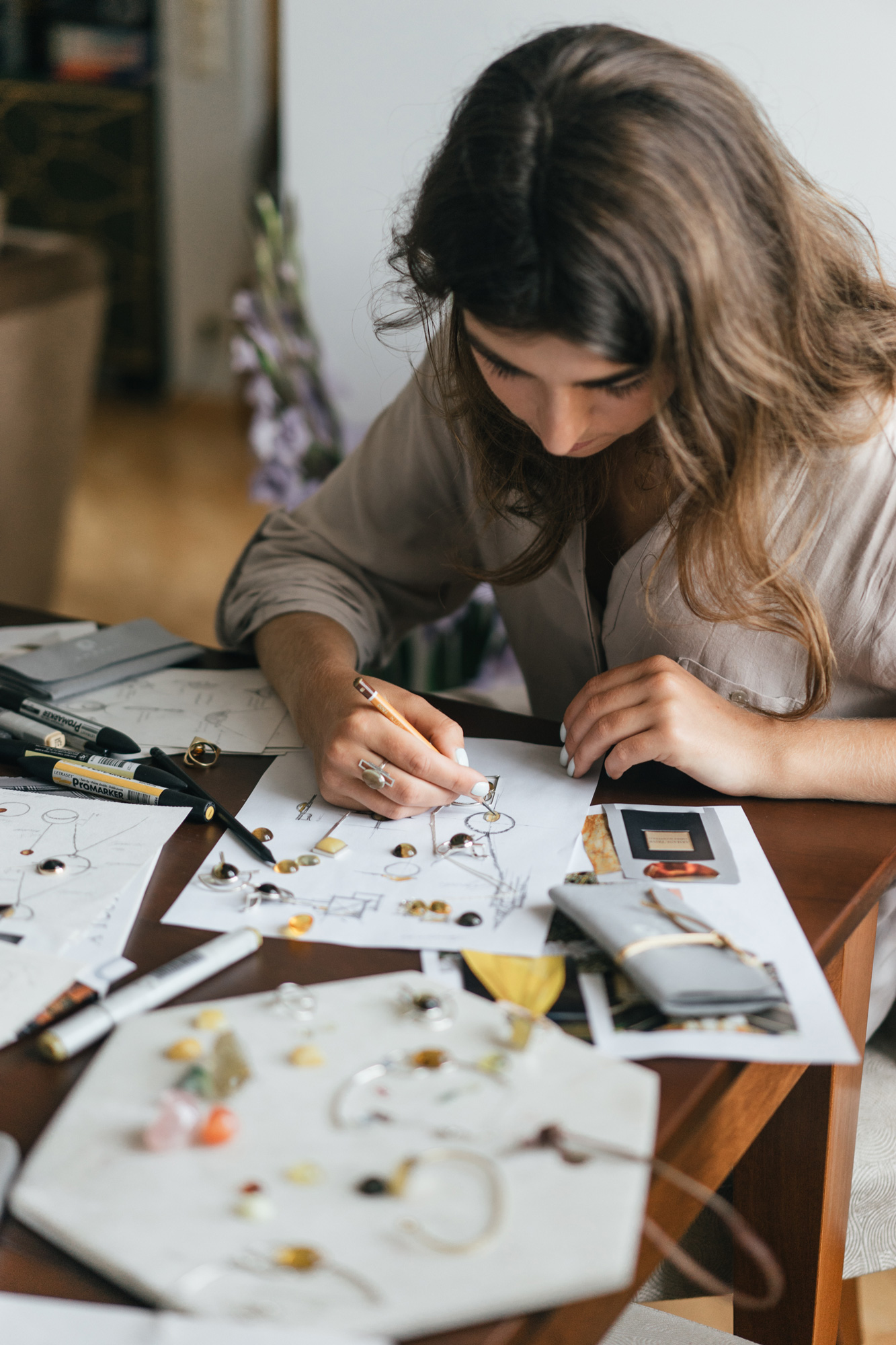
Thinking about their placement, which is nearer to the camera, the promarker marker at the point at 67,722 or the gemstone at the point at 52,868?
the gemstone at the point at 52,868

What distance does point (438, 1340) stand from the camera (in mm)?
421

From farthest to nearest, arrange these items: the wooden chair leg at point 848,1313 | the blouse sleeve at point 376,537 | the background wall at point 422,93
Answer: the background wall at point 422,93, the blouse sleeve at point 376,537, the wooden chair leg at point 848,1313

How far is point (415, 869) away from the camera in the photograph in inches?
28.8

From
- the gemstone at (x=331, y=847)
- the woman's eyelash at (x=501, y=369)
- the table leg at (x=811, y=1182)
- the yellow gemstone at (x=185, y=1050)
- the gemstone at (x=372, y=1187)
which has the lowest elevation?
the table leg at (x=811, y=1182)

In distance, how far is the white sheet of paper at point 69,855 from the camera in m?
0.66

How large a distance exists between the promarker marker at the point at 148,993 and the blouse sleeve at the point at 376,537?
0.48m

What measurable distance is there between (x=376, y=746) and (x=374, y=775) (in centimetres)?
3

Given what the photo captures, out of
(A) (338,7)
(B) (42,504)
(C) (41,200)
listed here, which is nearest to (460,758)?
(A) (338,7)

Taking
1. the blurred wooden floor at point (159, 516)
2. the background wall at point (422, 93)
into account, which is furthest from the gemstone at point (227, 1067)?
the blurred wooden floor at point (159, 516)

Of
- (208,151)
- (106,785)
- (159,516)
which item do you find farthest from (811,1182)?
(208,151)

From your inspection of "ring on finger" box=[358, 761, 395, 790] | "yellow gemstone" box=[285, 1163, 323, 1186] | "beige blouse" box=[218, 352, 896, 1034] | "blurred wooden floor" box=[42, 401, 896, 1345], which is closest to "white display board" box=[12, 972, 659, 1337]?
"yellow gemstone" box=[285, 1163, 323, 1186]

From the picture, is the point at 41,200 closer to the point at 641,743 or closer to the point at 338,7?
the point at 338,7

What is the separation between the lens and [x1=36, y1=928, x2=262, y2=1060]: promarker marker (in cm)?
56

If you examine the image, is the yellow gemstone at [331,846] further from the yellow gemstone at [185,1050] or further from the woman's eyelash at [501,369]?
the woman's eyelash at [501,369]
